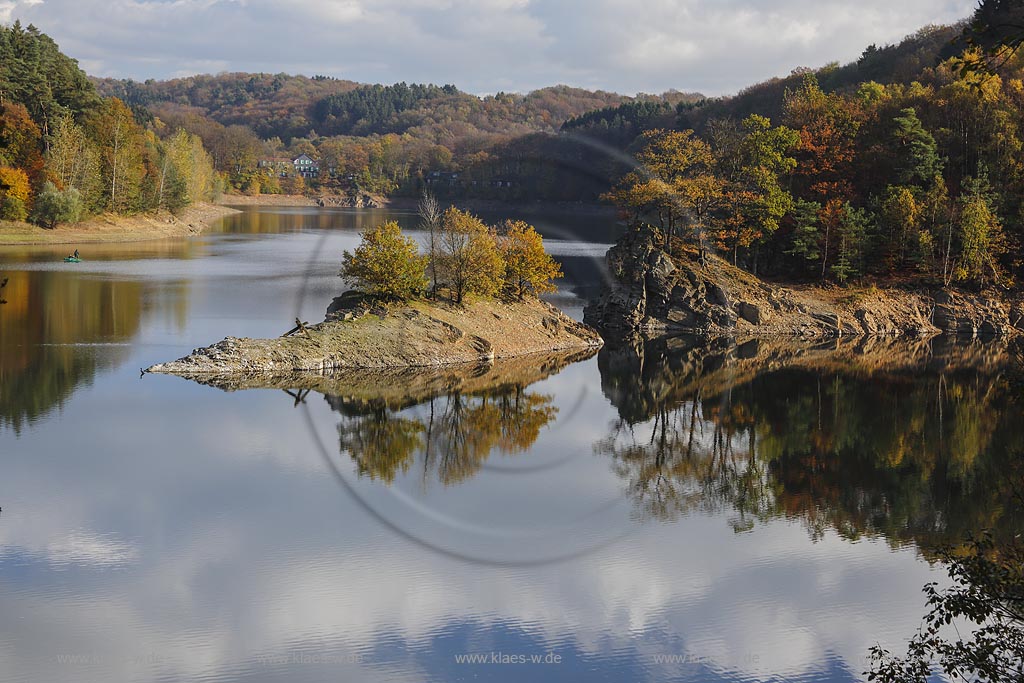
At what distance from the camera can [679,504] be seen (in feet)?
80.2

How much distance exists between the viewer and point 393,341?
39562mm

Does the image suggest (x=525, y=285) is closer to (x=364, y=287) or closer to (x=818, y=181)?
(x=364, y=287)

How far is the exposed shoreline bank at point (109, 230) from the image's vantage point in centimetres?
8112

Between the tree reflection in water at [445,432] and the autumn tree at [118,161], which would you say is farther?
the autumn tree at [118,161]

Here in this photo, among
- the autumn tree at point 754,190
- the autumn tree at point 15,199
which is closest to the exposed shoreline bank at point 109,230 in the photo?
the autumn tree at point 15,199

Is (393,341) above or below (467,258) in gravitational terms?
below

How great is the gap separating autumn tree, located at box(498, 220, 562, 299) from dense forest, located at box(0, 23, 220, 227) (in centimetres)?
4958

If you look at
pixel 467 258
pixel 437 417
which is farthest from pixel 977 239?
pixel 437 417

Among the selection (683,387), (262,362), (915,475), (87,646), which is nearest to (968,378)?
(683,387)

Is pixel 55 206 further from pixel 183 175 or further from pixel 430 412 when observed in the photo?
pixel 430 412

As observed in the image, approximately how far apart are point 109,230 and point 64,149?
8.04 meters
